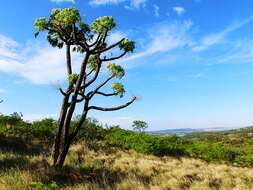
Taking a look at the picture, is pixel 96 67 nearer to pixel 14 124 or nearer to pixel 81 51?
pixel 81 51

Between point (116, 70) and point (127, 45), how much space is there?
115 cm

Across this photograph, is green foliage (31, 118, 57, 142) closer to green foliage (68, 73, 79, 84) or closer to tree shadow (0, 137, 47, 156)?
tree shadow (0, 137, 47, 156)

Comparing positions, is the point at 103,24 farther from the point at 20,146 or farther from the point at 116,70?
the point at 20,146

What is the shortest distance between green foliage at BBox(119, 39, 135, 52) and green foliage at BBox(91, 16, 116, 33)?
1093 mm

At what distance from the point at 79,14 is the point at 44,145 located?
11.5 meters

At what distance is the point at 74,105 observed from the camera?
16797 millimetres

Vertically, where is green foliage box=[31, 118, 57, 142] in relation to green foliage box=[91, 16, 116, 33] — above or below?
below

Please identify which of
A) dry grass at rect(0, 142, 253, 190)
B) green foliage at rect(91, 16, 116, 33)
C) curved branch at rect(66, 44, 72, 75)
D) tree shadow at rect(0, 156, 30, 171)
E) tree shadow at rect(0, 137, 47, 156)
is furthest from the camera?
tree shadow at rect(0, 137, 47, 156)

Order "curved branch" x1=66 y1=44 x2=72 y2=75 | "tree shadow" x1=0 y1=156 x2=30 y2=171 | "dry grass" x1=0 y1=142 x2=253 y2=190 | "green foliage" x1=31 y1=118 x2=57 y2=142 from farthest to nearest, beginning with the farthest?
"green foliage" x1=31 y1=118 x2=57 y2=142 → "curved branch" x1=66 y1=44 x2=72 y2=75 → "tree shadow" x1=0 y1=156 x2=30 y2=171 → "dry grass" x1=0 y1=142 x2=253 y2=190

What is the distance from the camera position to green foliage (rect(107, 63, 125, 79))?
693 inches

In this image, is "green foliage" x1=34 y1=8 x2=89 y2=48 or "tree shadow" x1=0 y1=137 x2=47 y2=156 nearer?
"green foliage" x1=34 y1=8 x2=89 y2=48


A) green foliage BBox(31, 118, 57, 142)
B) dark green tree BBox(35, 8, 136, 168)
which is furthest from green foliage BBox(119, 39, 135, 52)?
green foliage BBox(31, 118, 57, 142)

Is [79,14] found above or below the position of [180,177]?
above

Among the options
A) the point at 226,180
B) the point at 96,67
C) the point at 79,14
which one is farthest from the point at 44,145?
the point at 226,180
